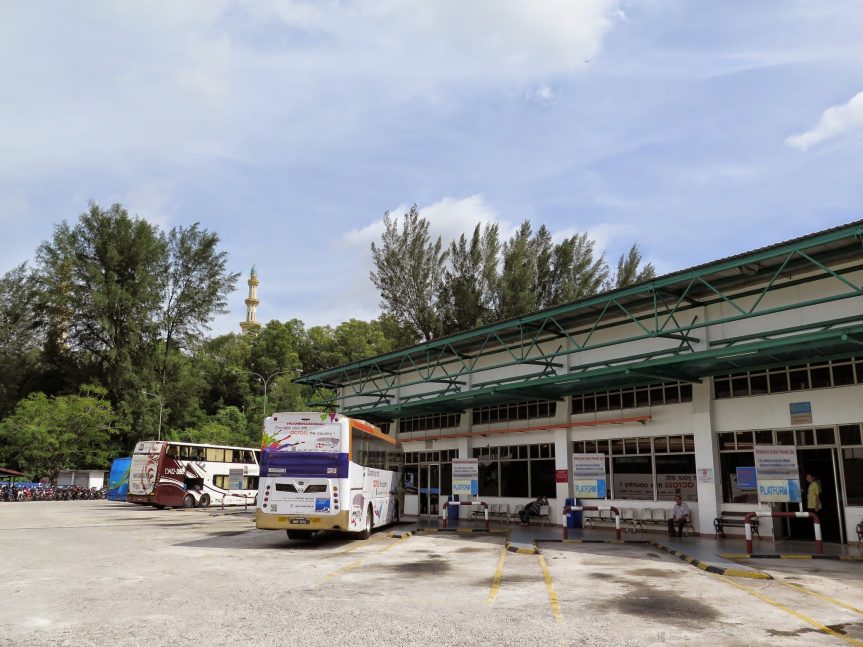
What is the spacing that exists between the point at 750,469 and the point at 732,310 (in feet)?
14.8

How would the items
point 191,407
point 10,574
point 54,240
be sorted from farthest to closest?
point 191,407 → point 54,240 → point 10,574

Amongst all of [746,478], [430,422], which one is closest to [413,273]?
[430,422]

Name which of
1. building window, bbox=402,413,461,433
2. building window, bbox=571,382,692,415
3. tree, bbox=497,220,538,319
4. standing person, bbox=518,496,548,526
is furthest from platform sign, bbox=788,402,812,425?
tree, bbox=497,220,538,319

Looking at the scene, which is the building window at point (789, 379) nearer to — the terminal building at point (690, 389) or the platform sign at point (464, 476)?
the terminal building at point (690, 389)

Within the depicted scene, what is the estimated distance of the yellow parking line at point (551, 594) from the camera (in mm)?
8289

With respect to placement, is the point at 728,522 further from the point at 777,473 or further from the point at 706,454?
the point at 777,473

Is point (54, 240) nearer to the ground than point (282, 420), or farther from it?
farther from it

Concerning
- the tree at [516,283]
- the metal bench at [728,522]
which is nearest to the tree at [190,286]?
the tree at [516,283]

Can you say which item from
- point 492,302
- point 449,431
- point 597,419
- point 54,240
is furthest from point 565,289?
point 54,240

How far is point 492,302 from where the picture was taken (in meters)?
47.7

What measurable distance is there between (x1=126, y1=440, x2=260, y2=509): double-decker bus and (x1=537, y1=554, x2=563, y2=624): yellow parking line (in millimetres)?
27126

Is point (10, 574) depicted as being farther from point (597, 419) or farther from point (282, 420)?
point (597, 419)

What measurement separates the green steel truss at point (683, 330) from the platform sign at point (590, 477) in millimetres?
2441

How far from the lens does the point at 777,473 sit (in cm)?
1605
